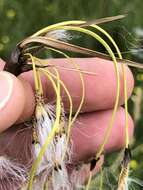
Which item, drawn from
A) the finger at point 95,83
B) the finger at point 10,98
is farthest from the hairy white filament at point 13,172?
the finger at point 95,83

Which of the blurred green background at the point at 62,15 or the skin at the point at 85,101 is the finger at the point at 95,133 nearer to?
the skin at the point at 85,101

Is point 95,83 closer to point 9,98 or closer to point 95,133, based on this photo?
point 95,133

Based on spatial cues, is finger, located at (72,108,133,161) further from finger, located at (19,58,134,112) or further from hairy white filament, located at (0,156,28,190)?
hairy white filament, located at (0,156,28,190)

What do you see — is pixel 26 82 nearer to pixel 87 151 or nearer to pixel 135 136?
pixel 87 151

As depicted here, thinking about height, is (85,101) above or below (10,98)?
below

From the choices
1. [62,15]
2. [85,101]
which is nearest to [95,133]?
[85,101]

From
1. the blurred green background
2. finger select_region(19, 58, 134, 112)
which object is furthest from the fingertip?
the blurred green background
